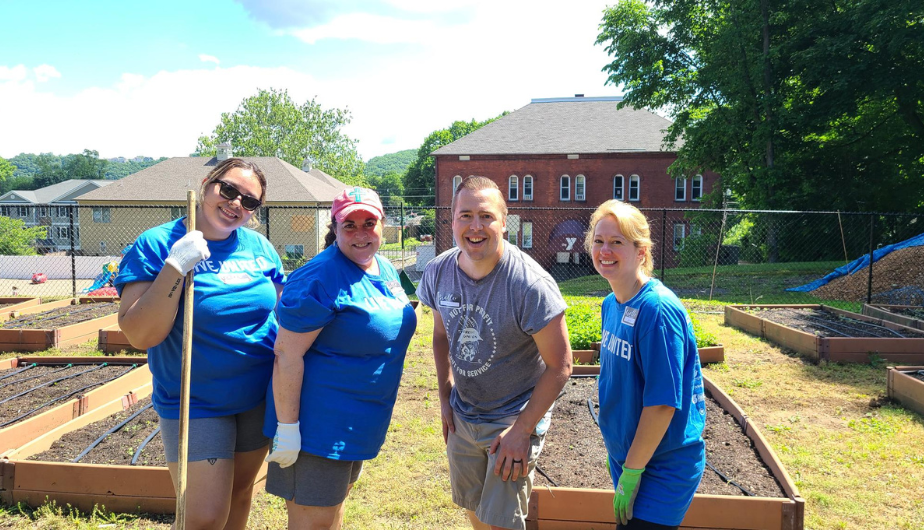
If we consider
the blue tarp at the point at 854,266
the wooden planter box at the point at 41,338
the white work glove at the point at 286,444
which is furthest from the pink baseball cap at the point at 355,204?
the blue tarp at the point at 854,266

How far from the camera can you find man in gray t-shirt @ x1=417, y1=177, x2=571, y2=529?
8.31 ft

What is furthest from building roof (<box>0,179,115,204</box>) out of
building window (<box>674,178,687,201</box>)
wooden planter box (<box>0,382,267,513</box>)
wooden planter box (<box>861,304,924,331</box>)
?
wooden planter box (<box>861,304,924,331</box>)

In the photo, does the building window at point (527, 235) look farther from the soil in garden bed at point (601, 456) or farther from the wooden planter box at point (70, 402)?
the soil in garden bed at point (601, 456)

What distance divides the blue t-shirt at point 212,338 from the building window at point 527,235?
34671 mm

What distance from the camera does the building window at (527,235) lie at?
1465 inches

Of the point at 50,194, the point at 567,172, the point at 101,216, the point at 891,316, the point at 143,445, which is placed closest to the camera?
the point at 143,445

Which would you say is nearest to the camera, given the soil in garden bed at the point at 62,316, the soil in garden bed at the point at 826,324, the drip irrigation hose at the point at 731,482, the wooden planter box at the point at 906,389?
the drip irrigation hose at the point at 731,482

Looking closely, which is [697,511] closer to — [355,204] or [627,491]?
[627,491]

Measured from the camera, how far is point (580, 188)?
39469mm

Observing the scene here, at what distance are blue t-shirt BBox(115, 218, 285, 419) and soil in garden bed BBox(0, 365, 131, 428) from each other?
355 centimetres

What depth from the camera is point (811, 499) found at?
13.5 feet

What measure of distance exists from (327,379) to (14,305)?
11607mm

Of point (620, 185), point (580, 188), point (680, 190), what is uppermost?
point (620, 185)

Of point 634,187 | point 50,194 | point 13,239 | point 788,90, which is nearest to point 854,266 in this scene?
point 788,90
